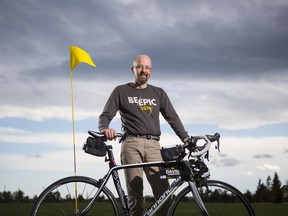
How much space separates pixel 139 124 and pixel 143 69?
63 cm

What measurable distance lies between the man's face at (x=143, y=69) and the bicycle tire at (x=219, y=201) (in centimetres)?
137

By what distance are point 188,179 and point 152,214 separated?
511mm

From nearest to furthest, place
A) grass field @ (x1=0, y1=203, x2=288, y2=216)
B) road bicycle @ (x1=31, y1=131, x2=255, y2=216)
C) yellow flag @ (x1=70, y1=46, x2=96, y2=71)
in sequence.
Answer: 1. road bicycle @ (x1=31, y1=131, x2=255, y2=216)
2. yellow flag @ (x1=70, y1=46, x2=96, y2=71)
3. grass field @ (x1=0, y1=203, x2=288, y2=216)

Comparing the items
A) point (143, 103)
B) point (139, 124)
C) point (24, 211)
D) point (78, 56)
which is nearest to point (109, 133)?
point (139, 124)

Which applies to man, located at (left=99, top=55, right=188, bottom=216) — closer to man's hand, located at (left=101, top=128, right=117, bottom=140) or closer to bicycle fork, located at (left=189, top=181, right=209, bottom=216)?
man's hand, located at (left=101, top=128, right=117, bottom=140)

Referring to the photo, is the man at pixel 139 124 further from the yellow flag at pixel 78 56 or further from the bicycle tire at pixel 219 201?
the yellow flag at pixel 78 56

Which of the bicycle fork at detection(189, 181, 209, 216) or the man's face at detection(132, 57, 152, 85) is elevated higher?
the man's face at detection(132, 57, 152, 85)

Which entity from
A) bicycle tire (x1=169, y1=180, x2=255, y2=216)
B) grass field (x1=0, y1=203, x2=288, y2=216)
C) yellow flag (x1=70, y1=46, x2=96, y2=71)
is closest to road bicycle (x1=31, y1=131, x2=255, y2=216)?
bicycle tire (x1=169, y1=180, x2=255, y2=216)

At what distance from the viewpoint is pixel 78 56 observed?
661cm

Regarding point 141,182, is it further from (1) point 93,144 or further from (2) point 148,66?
(2) point 148,66

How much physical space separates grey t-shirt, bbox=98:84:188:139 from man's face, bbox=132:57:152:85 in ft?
0.46

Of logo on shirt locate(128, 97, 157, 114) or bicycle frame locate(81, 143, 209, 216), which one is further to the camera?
logo on shirt locate(128, 97, 157, 114)

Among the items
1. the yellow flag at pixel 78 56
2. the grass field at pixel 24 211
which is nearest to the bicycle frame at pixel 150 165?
the yellow flag at pixel 78 56

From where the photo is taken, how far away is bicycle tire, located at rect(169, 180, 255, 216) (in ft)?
15.7
